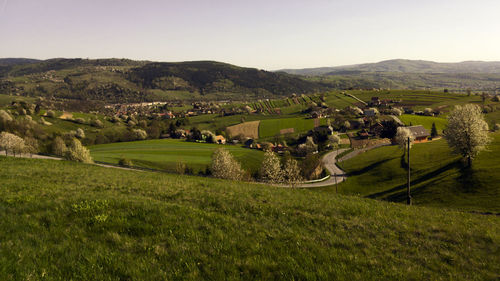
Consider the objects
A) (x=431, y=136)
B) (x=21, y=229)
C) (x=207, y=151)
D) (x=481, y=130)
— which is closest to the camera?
(x=21, y=229)

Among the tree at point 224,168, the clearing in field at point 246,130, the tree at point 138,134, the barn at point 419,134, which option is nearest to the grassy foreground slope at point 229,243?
the tree at point 224,168

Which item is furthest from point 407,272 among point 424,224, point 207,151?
point 207,151

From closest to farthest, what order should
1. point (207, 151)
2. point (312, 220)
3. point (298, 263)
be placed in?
point (298, 263), point (312, 220), point (207, 151)

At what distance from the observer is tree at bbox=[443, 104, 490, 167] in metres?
59.3

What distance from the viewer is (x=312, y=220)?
12.6m

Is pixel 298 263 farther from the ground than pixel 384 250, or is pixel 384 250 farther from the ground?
pixel 298 263

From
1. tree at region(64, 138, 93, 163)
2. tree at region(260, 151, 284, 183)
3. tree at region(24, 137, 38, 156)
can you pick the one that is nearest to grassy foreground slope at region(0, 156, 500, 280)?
tree at region(260, 151, 284, 183)

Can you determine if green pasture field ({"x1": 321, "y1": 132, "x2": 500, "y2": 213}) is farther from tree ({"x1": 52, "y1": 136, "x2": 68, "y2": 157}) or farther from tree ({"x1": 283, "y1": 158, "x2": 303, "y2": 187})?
tree ({"x1": 52, "y1": 136, "x2": 68, "y2": 157})

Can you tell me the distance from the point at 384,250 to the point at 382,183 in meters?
74.1

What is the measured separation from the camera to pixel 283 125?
7042 inches

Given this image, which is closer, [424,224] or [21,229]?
[21,229]

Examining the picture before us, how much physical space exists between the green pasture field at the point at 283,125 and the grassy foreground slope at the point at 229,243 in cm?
15136

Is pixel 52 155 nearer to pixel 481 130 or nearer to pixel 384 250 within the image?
pixel 384 250

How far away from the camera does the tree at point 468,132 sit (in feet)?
195
